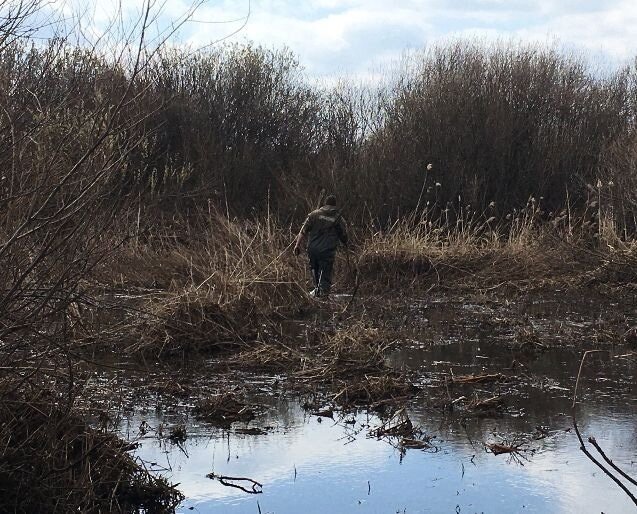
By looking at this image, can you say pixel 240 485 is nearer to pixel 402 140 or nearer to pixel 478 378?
pixel 478 378

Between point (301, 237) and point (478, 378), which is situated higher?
point (301, 237)

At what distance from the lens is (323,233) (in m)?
14.1

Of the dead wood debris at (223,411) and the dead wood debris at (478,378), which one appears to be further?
the dead wood debris at (478,378)

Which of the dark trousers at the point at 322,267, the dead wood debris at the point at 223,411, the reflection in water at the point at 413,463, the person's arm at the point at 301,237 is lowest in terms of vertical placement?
the reflection in water at the point at 413,463

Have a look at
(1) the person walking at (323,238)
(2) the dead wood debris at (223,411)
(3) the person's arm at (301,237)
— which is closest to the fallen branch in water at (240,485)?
(2) the dead wood debris at (223,411)

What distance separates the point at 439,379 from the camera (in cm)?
893

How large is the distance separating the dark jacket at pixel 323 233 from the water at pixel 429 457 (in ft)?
17.5

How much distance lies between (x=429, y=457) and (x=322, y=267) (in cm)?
807

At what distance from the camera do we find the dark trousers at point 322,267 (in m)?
14.2

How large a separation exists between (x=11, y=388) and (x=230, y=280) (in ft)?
21.4

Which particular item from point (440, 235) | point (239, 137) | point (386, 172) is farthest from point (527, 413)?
point (239, 137)

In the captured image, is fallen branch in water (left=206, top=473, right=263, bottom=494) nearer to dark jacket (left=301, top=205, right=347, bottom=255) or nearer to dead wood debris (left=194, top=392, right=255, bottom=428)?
dead wood debris (left=194, top=392, right=255, bottom=428)

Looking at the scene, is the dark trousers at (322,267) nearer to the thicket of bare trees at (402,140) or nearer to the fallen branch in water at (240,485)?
the thicket of bare trees at (402,140)

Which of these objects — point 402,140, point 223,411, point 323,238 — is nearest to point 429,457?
point 223,411
